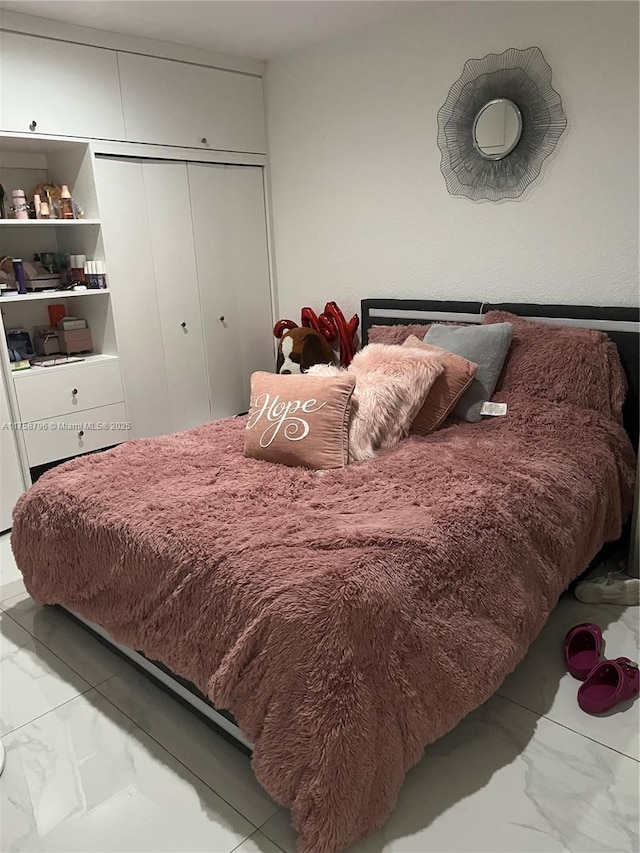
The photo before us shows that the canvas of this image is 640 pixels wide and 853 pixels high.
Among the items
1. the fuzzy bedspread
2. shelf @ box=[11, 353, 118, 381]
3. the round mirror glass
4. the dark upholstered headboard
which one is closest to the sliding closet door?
shelf @ box=[11, 353, 118, 381]

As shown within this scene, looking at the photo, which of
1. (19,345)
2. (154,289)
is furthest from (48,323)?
(154,289)

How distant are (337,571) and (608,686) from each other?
3.26 ft

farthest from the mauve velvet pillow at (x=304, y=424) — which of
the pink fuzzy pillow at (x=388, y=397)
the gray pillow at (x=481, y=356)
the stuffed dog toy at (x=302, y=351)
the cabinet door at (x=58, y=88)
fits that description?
the cabinet door at (x=58, y=88)

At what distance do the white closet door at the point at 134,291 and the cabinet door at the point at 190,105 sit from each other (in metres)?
0.25

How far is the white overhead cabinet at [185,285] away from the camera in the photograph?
3545mm

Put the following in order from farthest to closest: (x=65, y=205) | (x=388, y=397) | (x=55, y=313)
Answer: (x=55, y=313)
(x=65, y=205)
(x=388, y=397)

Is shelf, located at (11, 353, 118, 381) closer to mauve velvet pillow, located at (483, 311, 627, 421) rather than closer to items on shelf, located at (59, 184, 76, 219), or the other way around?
items on shelf, located at (59, 184, 76, 219)

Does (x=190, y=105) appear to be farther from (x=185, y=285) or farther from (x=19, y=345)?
(x=19, y=345)

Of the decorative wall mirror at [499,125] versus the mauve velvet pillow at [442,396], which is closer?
the mauve velvet pillow at [442,396]

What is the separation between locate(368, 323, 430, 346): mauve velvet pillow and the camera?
3213 millimetres

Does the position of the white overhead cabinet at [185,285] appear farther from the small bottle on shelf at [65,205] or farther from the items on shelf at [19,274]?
the items on shelf at [19,274]

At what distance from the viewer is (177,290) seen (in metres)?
3.81

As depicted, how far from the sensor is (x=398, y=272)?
3633 millimetres

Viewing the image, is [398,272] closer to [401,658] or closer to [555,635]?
[555,635]
